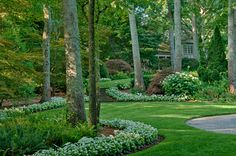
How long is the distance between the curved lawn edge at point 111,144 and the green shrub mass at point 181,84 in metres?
11.2

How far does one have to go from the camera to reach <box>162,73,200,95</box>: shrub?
2042 centimetres

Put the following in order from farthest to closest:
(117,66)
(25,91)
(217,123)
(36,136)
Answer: (117,66)
(25,91)
(217,123)
(36,136)

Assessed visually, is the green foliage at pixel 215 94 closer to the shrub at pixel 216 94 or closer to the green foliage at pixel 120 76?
the shrub at pixel 216 94

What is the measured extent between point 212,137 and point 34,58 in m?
7.88

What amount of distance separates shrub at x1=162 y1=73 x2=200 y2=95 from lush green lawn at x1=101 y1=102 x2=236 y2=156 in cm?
488

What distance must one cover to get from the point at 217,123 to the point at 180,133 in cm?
221

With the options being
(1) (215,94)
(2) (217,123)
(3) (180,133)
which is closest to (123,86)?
(1) (215,94)

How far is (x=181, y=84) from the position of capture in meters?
20.6

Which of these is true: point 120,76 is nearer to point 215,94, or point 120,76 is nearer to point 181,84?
point 181,84

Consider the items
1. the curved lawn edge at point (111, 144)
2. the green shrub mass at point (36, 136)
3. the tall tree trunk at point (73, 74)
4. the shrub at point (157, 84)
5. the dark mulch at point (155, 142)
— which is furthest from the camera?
the shrub at point (157, 84)

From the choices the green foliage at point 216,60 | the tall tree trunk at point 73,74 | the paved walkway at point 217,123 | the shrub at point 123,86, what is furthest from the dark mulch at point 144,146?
the shrub at point 123,86

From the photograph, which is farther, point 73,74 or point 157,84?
point 157,84

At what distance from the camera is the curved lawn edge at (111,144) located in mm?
7135

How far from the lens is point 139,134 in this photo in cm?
882
